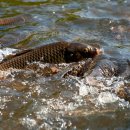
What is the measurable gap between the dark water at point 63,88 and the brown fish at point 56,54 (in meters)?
0.16

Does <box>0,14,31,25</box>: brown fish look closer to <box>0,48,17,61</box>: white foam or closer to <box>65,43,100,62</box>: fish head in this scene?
<box>0,48,17,61</box>: white foam

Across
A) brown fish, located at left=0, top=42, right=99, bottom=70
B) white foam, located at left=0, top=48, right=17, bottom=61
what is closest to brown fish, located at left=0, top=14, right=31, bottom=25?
white foam, located at left=0, top=48, right=17, bottom=61

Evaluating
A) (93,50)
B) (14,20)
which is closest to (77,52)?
(93,50)

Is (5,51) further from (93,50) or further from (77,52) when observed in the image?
(93,50)

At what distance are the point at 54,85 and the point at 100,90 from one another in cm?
60

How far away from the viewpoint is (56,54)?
250 inches

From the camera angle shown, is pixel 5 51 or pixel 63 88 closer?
pixel 63 88

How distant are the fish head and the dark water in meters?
0.18

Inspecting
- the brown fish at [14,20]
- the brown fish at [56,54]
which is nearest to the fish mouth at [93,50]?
the brown fish at [56,54]

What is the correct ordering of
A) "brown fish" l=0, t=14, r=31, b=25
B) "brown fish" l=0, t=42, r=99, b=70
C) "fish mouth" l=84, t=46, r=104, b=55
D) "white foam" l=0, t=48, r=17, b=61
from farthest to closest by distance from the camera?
"brown fish" l=0, t=14, r=31, b=25
"white foam" l=0, t=48, r=17, b=61
"fish mouth" l=84, t=46, r=104, b=55
"brown fish" l=0, t=42, r=99, b=70

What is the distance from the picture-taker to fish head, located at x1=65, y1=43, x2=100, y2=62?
6.34 metres

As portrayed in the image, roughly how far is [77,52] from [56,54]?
0.30 m

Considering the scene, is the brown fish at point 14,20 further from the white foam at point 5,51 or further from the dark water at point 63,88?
the white foam at point 5,51

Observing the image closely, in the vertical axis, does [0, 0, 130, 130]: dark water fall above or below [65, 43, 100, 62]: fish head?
below
